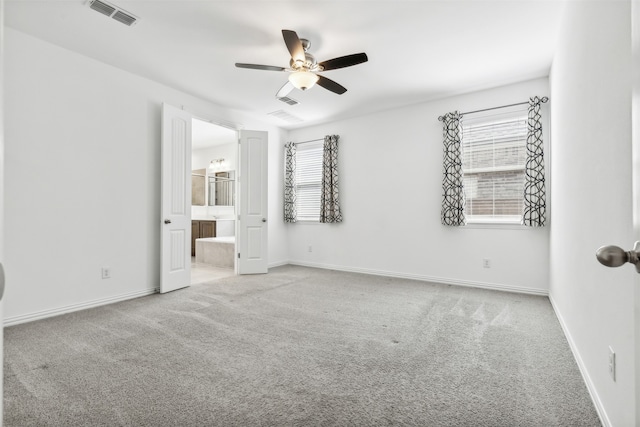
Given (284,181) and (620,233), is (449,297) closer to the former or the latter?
(620,233)

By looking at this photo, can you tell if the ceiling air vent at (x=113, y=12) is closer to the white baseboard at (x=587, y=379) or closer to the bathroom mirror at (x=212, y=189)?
the white baseboard at (x=587, y=379)

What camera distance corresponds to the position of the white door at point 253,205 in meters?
5.19

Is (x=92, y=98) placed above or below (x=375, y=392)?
above

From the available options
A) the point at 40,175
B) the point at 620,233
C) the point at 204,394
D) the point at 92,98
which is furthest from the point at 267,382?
the point at 92,98

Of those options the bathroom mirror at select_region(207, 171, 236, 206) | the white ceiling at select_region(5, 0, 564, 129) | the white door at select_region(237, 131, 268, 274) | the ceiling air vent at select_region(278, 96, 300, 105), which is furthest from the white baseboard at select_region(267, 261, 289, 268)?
the white ceiling at select_region(5, 0, 564, 129)

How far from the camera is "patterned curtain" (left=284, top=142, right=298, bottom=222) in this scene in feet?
19.7

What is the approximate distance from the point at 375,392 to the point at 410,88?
3.70 meters

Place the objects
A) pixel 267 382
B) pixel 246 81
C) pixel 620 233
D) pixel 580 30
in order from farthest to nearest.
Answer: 1. pixel 246 81
2. pixel 580 30
3. pixel 267 382
4. pixel 620 233

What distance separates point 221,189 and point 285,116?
3.33 metres

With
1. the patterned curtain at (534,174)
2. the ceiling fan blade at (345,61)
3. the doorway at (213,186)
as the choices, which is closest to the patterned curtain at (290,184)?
the doorway at (213,186)

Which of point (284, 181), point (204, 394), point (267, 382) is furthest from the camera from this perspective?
point (284, 181)

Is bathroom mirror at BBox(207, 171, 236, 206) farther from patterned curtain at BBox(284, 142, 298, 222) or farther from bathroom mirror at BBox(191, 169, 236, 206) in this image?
patterned curtain at BBox(284, 142, 298, 222)

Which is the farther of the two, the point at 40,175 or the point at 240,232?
the point at 240,232

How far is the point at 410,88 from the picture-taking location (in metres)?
4.27
